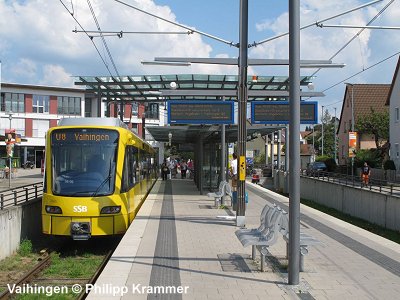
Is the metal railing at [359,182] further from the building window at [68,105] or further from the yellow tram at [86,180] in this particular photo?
the building window at [68,105]

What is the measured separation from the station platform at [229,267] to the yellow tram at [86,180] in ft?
2.49

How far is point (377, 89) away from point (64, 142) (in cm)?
5554

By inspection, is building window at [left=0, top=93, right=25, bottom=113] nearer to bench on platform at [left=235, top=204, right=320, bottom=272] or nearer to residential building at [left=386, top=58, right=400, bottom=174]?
residential building at [left=386, top=58, right=400, bottom=174]

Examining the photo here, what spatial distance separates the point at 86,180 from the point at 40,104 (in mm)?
59950

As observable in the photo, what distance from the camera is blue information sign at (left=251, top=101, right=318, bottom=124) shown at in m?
16.5

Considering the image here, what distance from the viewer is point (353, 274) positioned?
7.86 metres

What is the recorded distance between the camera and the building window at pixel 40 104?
68.8 m

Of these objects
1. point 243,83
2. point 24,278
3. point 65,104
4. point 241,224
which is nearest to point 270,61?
point 243,83

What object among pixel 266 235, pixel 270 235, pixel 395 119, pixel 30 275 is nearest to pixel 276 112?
pixel 266 235

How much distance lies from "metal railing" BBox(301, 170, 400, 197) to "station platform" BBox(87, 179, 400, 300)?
6.82 metres

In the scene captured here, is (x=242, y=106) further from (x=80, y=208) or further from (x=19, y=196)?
(x=19, y=196)

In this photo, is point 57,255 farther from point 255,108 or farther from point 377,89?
point 377,89

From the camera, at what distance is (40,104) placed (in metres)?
69.1

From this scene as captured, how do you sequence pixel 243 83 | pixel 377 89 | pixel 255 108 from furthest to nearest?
1. pixel 377 89
2. pixel 255 108
3. pixel 243 83
